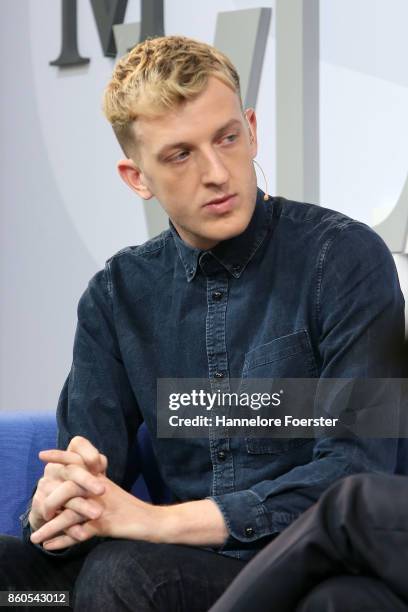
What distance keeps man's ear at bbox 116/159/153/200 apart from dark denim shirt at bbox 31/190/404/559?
0.10 meters

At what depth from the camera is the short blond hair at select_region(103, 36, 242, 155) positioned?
1727 millimetres

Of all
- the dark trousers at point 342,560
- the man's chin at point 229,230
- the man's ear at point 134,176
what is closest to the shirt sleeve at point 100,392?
the man's ear at point 134,176

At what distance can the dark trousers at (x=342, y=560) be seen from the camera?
1107mm

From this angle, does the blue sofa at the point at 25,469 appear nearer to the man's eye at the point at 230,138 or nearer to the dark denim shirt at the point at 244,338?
the dark denim shirt at the point at 244,338

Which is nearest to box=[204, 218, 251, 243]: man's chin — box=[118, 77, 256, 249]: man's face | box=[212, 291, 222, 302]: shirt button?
box=[118, 77, 256, 249]: man's face

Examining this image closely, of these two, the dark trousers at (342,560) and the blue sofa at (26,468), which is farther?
the blue sofa at (26,468)

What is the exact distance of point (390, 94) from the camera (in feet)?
8.75

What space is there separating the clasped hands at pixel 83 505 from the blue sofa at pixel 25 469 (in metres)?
0.31

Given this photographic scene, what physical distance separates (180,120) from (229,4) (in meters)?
1.39

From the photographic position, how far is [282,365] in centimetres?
171

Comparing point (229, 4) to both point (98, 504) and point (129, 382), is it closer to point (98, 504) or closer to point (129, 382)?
point (129, 382)

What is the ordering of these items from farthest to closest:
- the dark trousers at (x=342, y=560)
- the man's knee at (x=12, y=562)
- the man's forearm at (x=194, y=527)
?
the man's knee at (x=12, y=562) → the man's forearm at (x=194, y=527) → the dark trousers at (x=342, y=560)

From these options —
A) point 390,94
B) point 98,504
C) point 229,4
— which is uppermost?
point 229,4

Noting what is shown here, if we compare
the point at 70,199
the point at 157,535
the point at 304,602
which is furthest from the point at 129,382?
the point at 70,199
